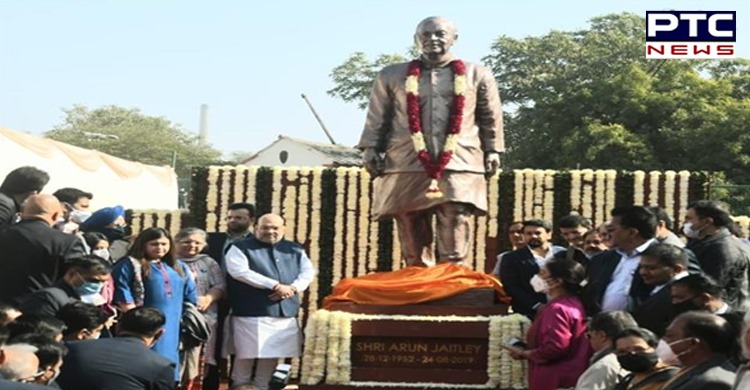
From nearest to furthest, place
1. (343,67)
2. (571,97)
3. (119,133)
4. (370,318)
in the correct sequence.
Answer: (370,318) → (571,97) → (343,67) → (119,133)

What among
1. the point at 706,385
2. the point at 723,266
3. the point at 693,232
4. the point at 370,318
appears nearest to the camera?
the point at 706,385

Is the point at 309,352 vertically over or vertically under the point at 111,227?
under

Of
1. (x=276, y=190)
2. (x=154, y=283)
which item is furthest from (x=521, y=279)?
(x=276, y=190)

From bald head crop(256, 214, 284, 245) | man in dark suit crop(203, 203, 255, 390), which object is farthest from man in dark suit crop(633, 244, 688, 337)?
man in dark suit crop(203, 203, 255, 390)

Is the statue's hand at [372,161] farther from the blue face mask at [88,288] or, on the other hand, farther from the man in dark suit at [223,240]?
the blue face mask at [88,288]

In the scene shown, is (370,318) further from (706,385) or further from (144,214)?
(144,214)

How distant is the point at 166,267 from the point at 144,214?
27.9 ft

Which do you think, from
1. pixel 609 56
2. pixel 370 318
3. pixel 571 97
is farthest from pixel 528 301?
pixel 609 56

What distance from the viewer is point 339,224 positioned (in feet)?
53.5

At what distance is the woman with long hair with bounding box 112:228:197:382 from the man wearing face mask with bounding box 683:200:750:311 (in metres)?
3.23

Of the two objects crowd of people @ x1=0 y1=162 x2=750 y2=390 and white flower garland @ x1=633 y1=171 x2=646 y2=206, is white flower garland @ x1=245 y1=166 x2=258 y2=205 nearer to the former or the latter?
white flower garland @ x1=633 y1=171 x2=646 y2=206

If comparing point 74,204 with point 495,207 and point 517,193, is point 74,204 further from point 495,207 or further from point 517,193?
point 517,193

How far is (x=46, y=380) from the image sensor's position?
18.7 ft

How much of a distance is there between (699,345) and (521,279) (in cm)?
355
